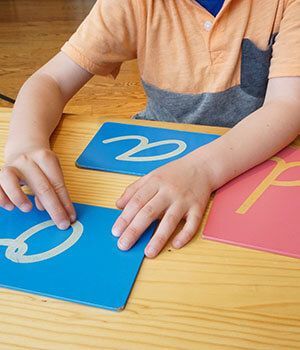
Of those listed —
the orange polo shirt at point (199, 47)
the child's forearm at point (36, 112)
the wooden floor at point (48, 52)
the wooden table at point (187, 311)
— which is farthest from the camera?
the wooden floor at point (48, 52)

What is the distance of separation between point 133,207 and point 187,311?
128mm

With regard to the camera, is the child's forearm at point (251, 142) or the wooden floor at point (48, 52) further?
the wooden floor at point (48, 52)

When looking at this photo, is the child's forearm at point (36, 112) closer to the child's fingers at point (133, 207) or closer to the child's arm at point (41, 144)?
the child's arm at point (41, 144)

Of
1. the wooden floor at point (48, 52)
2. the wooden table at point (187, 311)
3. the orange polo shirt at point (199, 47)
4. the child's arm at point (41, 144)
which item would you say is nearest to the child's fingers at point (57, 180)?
the child's arm at point (41, 144)

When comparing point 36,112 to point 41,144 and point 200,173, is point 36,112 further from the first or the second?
point 200,173

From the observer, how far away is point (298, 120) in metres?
0.56

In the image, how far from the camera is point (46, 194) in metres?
0.44

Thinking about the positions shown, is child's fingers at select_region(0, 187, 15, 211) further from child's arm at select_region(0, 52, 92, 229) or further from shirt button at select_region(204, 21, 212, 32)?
shirt button at select_region(204, 21, 212, 32)

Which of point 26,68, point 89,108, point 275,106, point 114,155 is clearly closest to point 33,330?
point 114,155

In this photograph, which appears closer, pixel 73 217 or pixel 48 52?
pixel 73 217

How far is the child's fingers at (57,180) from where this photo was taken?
44 centimetres

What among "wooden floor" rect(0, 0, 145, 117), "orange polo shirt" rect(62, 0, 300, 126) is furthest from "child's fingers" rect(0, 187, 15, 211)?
"wooden floor" rect(0, 0, 145, 117)

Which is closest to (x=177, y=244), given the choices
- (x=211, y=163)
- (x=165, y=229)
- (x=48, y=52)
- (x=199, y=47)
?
(x=165, y=229)

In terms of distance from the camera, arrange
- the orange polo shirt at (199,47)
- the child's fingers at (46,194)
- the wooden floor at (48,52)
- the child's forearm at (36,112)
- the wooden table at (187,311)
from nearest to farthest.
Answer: the wooden table at (187,311)
the child's fingers at (46,194)
the child's forearm at (36,112)
the orange polo shirt at (199,47)
the wooden floor at (48,52)
